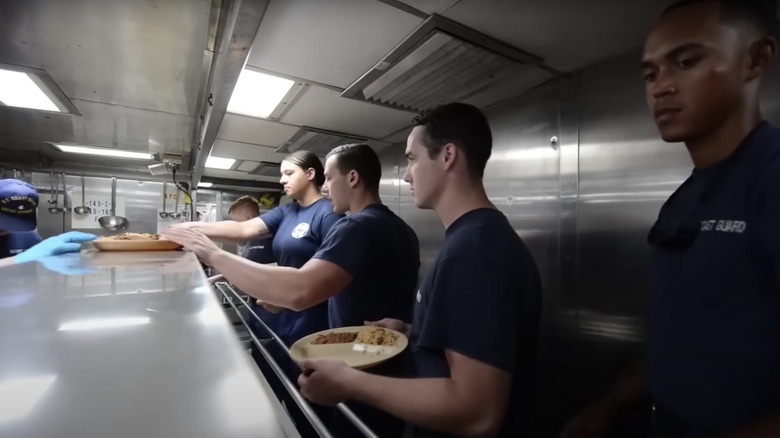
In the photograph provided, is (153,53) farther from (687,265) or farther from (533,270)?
(687,265)

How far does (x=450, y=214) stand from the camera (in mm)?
825

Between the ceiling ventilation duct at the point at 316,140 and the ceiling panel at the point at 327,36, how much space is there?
73cm

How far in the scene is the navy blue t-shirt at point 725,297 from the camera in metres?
0.50

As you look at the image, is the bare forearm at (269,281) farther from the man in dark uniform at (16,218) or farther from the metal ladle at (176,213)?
the metal ladle at (176,213)

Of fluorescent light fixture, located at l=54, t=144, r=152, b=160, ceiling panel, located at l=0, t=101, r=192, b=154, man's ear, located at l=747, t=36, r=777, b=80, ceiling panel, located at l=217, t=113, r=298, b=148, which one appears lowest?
man's ear, located at l=747, t=36, r=777, b=80

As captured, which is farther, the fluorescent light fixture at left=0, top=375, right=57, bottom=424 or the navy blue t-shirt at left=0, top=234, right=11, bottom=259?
the navy blue t-shirt at left=0, top=234, right=11, bottom=259

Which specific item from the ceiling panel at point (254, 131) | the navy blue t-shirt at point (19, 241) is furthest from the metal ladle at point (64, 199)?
the ceiling panel at point (254, 131)

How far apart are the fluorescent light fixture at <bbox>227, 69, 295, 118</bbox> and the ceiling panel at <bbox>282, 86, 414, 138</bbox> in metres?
0.10

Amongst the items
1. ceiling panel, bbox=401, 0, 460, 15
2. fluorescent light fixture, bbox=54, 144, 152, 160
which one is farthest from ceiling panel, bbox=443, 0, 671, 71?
fluorescent light fixture, bbox=54, 144, 152, 160

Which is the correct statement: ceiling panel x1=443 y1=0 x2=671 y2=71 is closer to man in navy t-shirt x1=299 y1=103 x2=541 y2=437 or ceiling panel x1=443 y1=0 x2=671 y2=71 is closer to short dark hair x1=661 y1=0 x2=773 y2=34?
short dark hair x1=661 y1=0 x2=773 y2=34

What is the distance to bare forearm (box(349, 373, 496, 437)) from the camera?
0.57m

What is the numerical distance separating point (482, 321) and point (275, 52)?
3.72 feet

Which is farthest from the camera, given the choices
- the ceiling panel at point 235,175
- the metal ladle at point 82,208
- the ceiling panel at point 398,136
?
the ceiling panel at point 235,175

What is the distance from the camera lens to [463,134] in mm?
849
